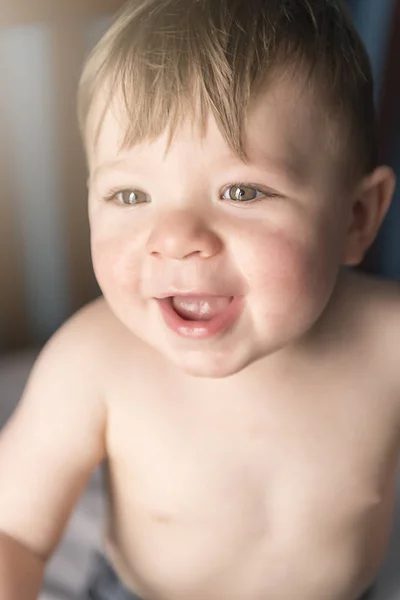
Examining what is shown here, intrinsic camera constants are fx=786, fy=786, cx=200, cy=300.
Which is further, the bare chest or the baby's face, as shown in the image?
the bare chest

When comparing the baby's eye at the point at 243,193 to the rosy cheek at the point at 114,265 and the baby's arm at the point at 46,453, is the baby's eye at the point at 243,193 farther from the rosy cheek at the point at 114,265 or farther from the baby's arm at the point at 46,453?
the baby's arm at the point at 46,453

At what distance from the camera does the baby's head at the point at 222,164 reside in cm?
46

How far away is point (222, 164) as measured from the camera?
459mm

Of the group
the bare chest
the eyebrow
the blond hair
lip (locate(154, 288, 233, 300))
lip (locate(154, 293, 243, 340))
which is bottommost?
the bare chest

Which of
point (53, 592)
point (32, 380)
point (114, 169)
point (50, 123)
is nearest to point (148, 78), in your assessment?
point (114, 169)

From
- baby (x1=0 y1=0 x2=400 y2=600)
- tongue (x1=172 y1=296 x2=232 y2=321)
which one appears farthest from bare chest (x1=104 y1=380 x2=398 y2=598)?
tongue (x1=172 y1=296 x2=232 y2=321)

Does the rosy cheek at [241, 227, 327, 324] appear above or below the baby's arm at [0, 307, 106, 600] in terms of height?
above

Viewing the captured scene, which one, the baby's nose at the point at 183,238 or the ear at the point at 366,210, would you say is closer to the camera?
the baby's nose at the point at 183,238

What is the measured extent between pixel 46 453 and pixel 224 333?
7.1 inches

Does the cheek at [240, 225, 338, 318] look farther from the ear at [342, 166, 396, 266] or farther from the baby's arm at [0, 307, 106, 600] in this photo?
the baby's arm at [0, 307, 106, 600]

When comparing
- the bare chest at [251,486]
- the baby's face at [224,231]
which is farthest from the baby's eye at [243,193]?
the bare chest at [251,486]

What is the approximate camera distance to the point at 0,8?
2.43ft

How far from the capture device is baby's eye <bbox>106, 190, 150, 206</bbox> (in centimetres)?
49

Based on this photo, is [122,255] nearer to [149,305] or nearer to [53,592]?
[149,305]
